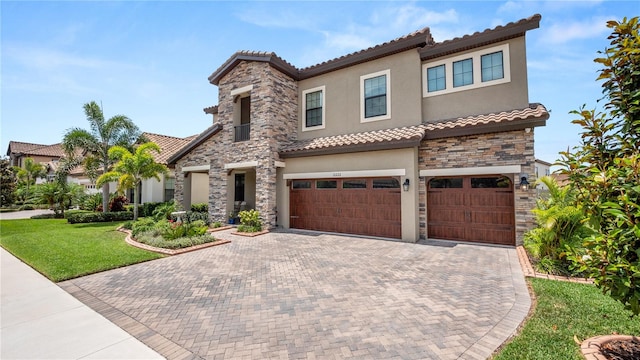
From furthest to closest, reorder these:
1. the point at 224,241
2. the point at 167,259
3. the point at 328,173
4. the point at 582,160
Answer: the point at 328,173, the point at 224,241, the point at 167,259, the point at 582,160

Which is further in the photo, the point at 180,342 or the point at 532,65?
the point at 532,65

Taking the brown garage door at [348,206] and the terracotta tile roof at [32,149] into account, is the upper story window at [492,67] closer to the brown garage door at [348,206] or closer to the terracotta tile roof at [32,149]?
the brown garage door at [348,206]

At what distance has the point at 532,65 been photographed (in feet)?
34.0

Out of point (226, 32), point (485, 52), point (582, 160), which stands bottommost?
point (582, 160)

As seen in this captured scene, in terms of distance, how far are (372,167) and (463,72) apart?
5689 mm

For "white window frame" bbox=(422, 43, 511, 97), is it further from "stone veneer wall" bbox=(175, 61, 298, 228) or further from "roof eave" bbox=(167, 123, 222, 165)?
"roof eave" bbox=(167, 123, 222, 165)

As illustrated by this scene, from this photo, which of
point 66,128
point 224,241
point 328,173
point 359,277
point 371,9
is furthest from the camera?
point 66,128

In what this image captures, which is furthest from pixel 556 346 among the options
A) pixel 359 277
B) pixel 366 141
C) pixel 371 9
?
pixel 371 9

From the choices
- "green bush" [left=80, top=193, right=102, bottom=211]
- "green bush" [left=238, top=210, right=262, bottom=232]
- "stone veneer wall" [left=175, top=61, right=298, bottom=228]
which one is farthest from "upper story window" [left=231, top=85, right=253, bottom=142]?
"green bush" [left=80, top=193, right=102, bottom=211]

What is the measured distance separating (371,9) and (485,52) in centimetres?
522

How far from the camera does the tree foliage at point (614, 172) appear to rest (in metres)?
2.79

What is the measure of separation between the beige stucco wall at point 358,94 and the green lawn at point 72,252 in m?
9.96

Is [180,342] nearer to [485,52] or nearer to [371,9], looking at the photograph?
[371,9]

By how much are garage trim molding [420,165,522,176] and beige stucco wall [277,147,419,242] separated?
702mm
